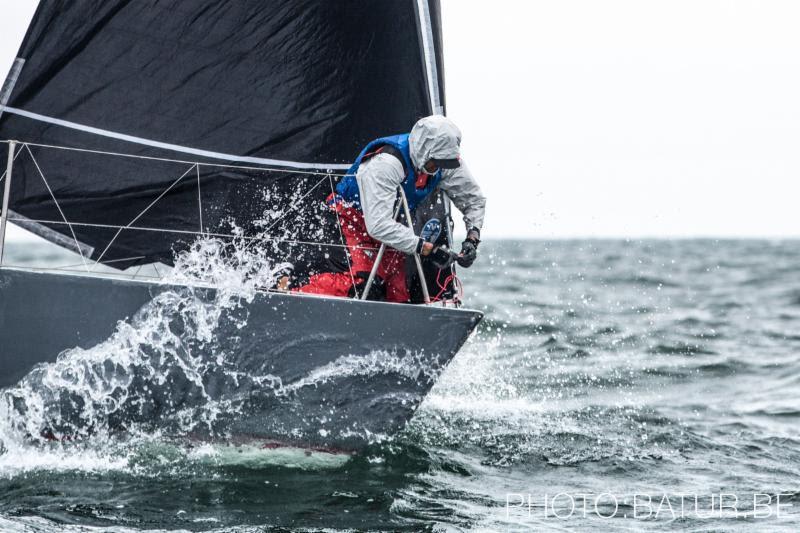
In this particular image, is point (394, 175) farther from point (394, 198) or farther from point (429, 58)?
point (429, 58)

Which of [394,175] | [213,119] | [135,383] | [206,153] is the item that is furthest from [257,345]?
[213,119]

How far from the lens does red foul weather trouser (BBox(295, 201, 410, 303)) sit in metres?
4.63

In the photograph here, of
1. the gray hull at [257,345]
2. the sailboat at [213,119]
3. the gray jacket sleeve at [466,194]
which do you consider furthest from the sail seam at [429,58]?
the gray hull at [257,345]

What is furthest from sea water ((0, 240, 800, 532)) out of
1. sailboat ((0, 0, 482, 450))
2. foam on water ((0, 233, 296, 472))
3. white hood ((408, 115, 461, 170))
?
white hood ((408, 115, 461, 170))

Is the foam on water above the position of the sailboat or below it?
below

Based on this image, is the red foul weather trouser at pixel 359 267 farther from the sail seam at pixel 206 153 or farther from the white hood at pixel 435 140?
the white hood at pixel 435 140

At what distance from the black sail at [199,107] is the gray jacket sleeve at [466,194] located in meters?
0.43

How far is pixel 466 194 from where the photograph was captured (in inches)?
195

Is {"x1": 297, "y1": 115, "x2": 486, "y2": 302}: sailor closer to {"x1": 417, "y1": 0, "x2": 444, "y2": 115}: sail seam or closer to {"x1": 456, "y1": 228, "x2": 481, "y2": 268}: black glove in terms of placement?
{"x1": 456, "y1": 228, "x2": 481, "y2": 268}: black glove

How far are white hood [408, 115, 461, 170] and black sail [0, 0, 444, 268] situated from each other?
26.9 inches

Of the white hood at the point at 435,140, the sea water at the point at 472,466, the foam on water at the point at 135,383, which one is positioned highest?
the white hood at the point at 435,140

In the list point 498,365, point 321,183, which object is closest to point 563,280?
point 498,365

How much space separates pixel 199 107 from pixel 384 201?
1378 millimetres

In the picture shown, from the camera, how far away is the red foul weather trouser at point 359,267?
4.63 m
